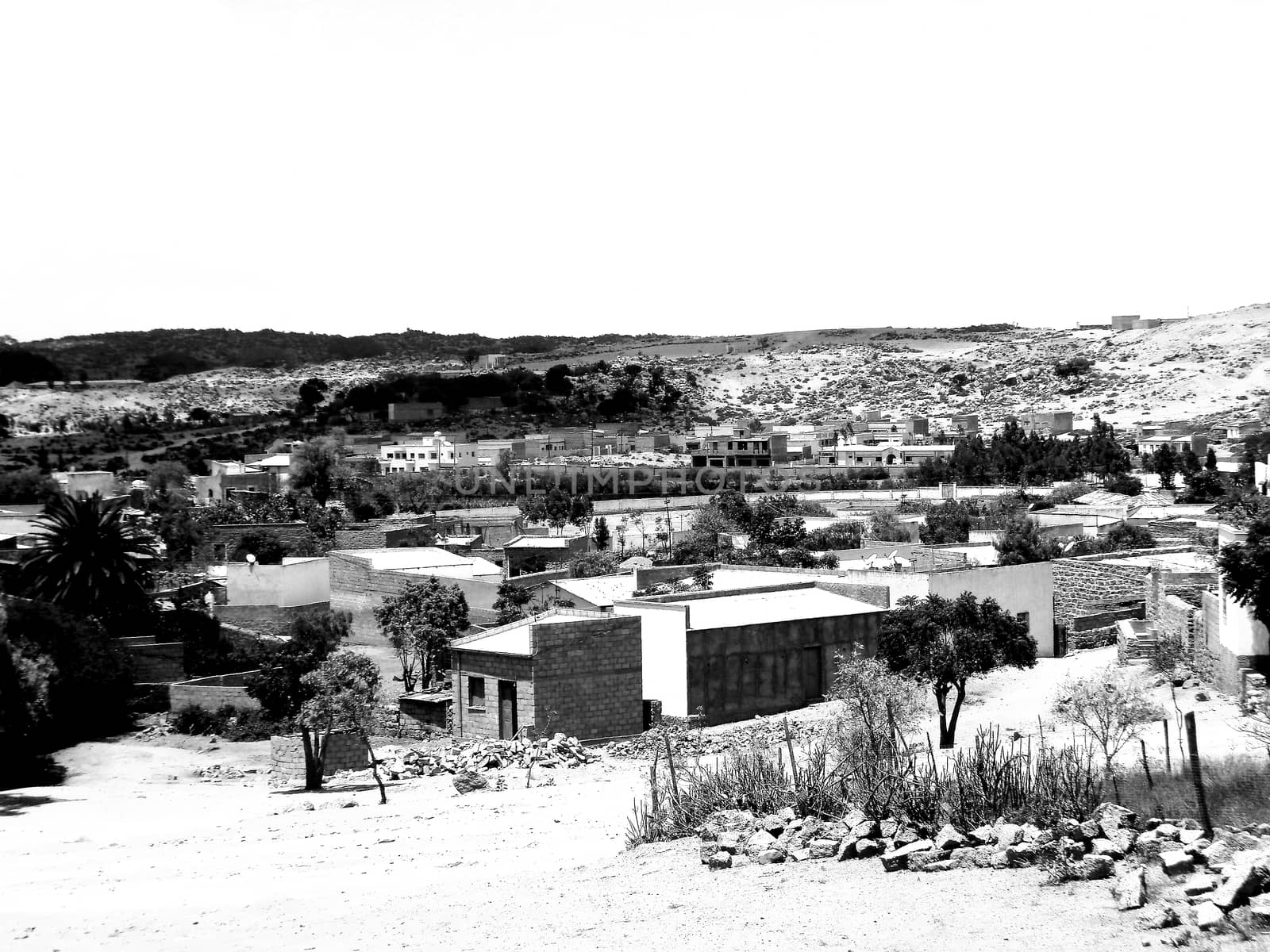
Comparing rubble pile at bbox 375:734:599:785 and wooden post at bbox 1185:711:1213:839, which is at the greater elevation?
wooden post at bbox 1185:711:1213:839

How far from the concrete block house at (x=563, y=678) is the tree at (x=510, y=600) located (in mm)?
8573

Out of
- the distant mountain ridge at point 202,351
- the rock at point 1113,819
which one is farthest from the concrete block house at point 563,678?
the distant mountain ridge at point 202,351

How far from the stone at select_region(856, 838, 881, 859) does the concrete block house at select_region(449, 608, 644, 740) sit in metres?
12.8

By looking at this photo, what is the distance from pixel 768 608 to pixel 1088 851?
18712 mm

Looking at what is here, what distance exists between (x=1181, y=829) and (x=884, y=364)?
469ft

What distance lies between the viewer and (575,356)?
175m

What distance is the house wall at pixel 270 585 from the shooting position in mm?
43812

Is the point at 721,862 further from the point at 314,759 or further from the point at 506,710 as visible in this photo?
the point at 506,710

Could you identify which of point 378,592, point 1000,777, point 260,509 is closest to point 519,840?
point 1000,777

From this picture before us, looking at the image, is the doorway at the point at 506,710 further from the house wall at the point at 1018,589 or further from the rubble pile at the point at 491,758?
the house wall at the point at 1018,589

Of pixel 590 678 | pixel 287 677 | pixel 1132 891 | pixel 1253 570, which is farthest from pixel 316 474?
pixel 1132 891

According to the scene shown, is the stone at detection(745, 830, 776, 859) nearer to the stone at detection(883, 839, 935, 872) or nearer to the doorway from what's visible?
the stone at detection(883, 839, 935, 872)

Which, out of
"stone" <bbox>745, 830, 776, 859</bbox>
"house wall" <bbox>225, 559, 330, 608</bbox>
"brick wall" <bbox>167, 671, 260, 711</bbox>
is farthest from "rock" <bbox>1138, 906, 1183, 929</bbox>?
"house wall" <bbox>225, 559, 330, 608</bbox>

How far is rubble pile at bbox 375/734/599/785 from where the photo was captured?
23266mm
